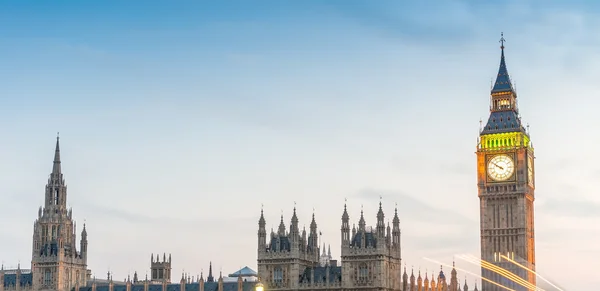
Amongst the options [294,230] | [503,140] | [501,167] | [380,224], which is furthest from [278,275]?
[503,140]

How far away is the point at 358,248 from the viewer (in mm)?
132375

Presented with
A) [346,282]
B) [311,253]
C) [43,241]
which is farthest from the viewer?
[43,241]

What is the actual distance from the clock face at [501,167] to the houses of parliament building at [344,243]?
159 millimetres

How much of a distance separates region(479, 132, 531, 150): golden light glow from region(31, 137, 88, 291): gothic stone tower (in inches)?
2577

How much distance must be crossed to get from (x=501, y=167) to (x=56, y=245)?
70.4 m

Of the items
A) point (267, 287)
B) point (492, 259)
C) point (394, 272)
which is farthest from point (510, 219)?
point (267, 287)

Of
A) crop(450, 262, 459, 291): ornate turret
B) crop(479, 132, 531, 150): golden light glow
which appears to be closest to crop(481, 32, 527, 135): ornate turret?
crop(479, 132, 531, 150): golden light glow

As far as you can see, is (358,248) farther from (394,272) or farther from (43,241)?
(43,241)

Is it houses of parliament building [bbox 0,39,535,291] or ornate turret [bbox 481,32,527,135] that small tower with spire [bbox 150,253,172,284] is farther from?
ornate turret [bbox 481,32,527,135]

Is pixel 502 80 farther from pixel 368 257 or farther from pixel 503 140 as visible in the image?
pixel 368 257

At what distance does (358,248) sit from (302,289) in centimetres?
925

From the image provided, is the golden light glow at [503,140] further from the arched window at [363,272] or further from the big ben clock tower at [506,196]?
the arched window at [363,272]

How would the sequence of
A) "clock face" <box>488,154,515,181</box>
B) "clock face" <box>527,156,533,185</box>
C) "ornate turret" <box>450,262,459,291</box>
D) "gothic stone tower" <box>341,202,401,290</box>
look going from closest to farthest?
"gothic stone tower" <box>341,202,401,290</box> < "ornate turret" <box>450,262,459,291</box> < "clock face" <box>488,154,515,181</box> < "clock face" <box>527,156,533,185</box>

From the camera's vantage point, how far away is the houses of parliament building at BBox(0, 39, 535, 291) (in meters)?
135
